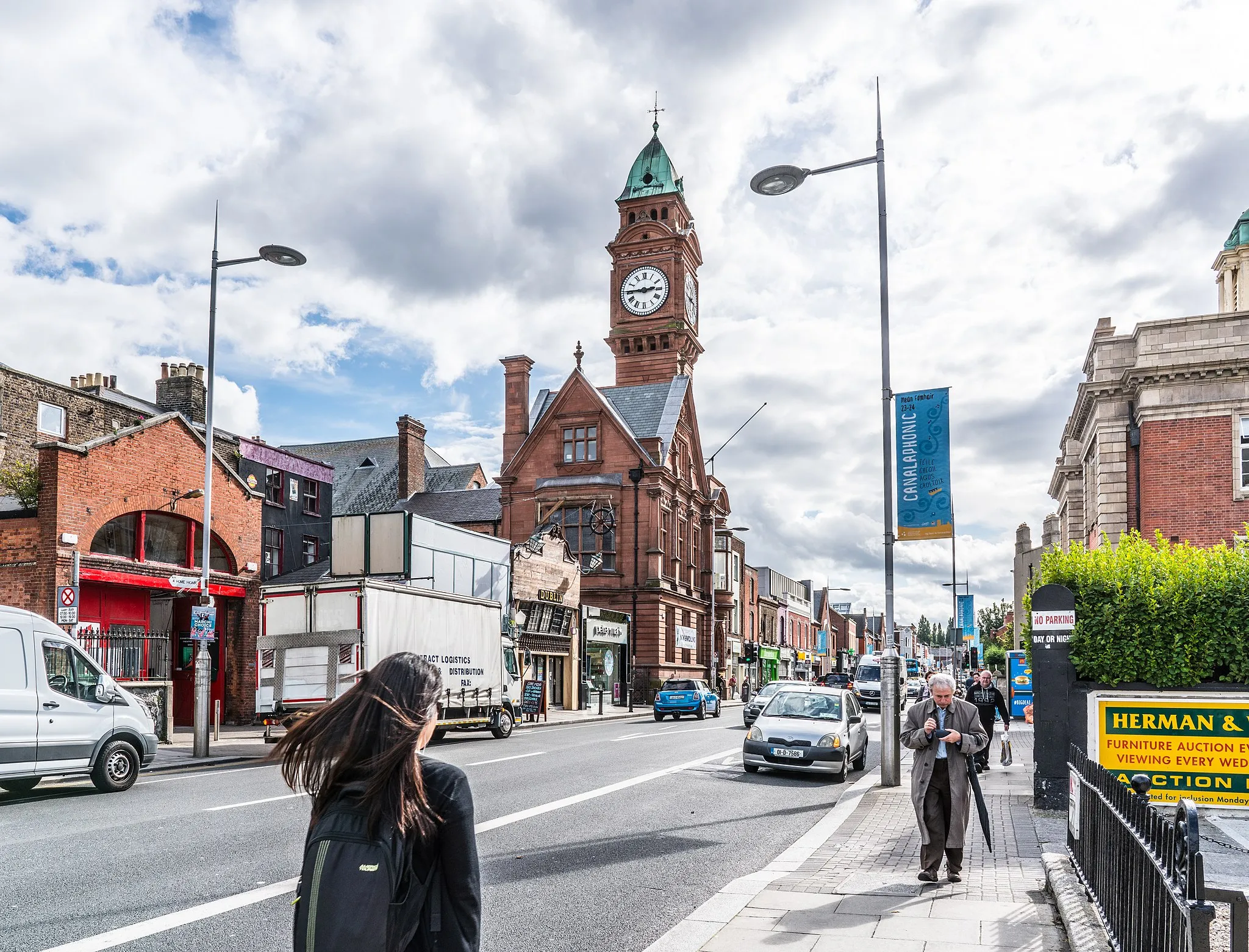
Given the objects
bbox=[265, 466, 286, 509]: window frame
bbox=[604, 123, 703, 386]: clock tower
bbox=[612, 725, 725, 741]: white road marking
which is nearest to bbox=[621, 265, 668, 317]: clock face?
bbox=[604, 123, 703, 386]: clock tower

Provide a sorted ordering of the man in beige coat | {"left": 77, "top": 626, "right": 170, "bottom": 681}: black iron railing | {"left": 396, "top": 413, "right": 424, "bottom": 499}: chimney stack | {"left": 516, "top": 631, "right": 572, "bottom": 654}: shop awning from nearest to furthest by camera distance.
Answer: the man in beige coat → {"left": 77, "top": 626, "right": 170, "bottom": 681}: black iron railing → {"left": 516, "top": 631, "right": 572, "bottom": 654}: shop awning → {"left": 396, "top": 413, "right": 424, "bottom": 499}: chimney stack

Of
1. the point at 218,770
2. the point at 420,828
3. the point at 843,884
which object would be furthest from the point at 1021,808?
the point at 218,770

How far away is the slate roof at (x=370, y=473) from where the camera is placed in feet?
194

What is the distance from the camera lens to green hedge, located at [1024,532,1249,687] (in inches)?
452

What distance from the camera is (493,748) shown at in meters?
21.7

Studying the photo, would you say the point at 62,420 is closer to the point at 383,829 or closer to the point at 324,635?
the point at 324,635

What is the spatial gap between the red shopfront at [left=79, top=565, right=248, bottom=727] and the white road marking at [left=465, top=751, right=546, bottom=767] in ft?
28.3

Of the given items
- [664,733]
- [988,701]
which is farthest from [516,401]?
[988,701]

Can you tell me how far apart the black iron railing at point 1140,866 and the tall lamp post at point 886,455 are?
785 cm

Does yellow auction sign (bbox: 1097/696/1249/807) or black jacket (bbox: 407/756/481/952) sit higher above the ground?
black jacket (bbox: 407/756/481/952)

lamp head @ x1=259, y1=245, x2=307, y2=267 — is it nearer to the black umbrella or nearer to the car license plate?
the car license plate

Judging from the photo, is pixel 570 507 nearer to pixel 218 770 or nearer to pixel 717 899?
pixel 218 770

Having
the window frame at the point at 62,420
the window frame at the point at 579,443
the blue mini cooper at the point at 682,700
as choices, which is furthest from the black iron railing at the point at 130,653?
the window frame at the point at 579,443

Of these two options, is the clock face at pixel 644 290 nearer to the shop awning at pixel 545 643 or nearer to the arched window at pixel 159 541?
the shop awning at pixel 545 643
